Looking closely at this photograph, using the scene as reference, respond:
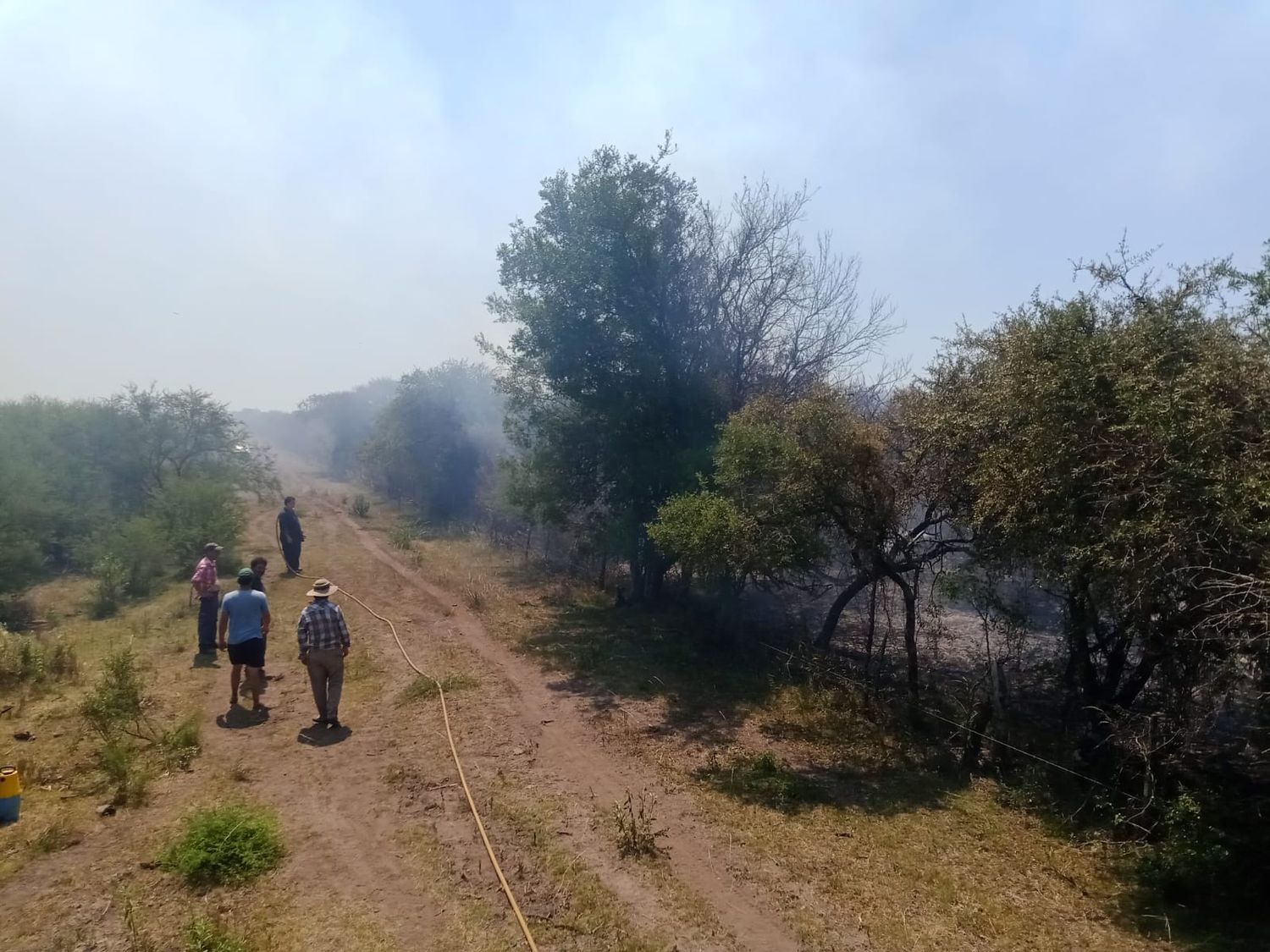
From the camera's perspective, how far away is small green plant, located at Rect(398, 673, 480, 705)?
33.2ft

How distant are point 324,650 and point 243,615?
1454 millimetres

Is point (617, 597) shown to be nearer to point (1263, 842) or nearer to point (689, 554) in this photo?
point (689, 554)

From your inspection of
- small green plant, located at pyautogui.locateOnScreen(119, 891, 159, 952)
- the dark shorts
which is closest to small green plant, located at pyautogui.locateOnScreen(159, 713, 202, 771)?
the dark shorts

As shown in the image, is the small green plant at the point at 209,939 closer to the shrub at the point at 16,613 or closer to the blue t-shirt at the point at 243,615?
the blue t-shirt at the point at 243,615

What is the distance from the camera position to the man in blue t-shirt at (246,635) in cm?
913

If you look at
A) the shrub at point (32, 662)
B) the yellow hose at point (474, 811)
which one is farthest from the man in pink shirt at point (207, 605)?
the yellow hose at point (474, 811)

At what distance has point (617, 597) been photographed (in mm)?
17859

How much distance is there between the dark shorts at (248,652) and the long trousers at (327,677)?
992 millimetres

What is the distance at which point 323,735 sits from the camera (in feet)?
28.2

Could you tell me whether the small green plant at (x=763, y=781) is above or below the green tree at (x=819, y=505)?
below

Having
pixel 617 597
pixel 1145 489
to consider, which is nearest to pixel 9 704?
pixel 617 597

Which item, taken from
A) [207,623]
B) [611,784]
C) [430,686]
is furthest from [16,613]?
[611,784]

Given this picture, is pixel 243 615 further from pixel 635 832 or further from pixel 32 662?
pixel 635 832

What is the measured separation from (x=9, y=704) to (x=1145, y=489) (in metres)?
12.4
